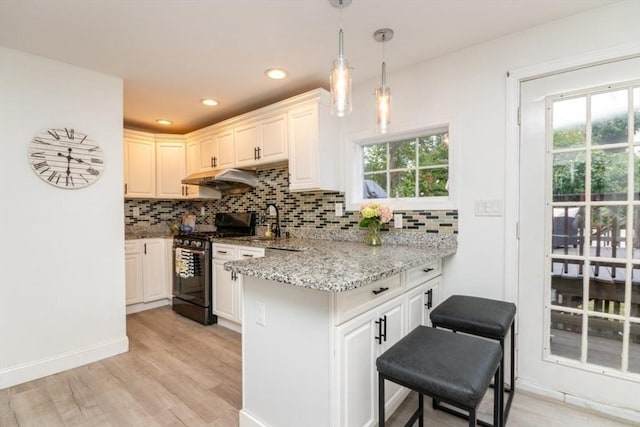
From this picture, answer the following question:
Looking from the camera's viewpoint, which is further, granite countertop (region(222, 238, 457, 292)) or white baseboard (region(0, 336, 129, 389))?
white baseboard (region(0, 336, 129, 389))

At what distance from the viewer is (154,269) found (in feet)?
12.7

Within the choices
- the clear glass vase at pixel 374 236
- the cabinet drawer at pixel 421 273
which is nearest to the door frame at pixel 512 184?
the cabinet drawer at pixel 421 273

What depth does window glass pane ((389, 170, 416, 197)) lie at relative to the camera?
2701 millimetres

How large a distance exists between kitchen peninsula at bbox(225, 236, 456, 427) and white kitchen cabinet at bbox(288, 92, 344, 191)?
123 cm

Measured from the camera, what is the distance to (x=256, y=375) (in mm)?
1626

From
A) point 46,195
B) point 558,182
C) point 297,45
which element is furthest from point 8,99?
point 558,182

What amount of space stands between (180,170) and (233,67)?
2.21 m

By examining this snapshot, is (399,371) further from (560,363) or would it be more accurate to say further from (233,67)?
(233,67)

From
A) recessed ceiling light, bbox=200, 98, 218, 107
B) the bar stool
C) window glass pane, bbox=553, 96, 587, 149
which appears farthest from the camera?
recessed ceiling light, bbox=200, 98, 218, 107

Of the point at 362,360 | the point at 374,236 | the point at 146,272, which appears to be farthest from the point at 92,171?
the point at 362,360

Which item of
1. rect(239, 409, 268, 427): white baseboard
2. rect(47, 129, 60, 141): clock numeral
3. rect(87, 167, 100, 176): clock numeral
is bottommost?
rect(239, 409, 268, 427): white baseboard

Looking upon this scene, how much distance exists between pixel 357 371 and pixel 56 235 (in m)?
2.48

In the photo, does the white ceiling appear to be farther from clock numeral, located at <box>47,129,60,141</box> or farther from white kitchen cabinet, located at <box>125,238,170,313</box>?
white kitchen cabinet, located at <box>125,238,170,313</box>

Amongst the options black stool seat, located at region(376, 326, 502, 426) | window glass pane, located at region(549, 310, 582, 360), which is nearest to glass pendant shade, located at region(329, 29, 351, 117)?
black stool seat, located at region(376, 326, 502, 426)
